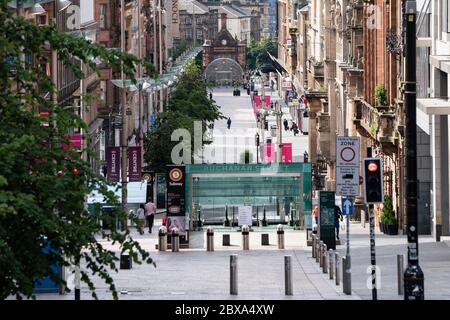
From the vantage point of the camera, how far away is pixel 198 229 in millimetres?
55469

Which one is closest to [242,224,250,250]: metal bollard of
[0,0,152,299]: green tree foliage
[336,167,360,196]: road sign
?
[336,167,360,196]: road sign

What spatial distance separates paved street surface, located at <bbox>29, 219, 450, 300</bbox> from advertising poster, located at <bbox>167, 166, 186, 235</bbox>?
2.72ft

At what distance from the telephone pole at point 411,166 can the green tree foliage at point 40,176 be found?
7.30m

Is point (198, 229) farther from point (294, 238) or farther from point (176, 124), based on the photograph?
point (176, 124)

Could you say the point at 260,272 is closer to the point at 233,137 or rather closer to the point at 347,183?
the point at 347,183

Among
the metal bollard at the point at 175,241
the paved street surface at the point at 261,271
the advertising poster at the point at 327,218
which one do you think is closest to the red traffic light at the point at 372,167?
the paved street surface at the point at 261,271

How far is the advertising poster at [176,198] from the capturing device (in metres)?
52.8

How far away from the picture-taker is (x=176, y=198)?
2085 inches

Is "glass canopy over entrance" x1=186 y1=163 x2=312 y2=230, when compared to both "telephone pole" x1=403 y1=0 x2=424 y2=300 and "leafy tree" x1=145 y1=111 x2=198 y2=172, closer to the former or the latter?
"telephone pole" x1=403 y1=0 x2=424 y2=300

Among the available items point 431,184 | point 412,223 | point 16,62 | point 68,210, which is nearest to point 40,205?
point 68,210

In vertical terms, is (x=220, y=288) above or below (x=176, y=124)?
below
